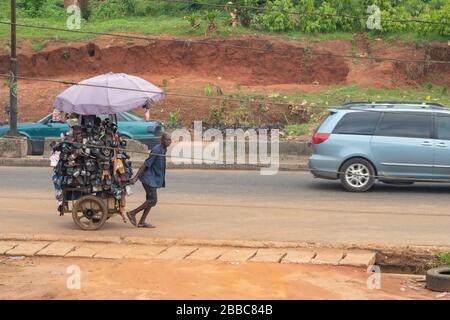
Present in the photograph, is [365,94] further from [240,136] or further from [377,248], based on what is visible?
[377,248]

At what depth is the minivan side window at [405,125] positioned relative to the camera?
1780 cm

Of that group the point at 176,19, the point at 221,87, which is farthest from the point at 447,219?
the point at 176,19

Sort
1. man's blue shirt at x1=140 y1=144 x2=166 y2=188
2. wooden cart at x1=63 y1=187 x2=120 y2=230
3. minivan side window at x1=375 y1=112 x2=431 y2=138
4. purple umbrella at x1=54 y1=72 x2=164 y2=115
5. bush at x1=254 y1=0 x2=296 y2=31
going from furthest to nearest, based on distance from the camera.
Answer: bush at x1=254 y1=0 x2=296 y2=31 → minivan side window at x1=375 y1=112 x2=431 y2=138 → man's blue shirt at x1=140 y1=144 x2=166 y2=188 → wooden cart at x1=63 y1=187 x2=120 y2=230 → purple umbrella at x1=54 y1=72 x2=164 y2=115

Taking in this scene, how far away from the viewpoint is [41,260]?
1202 centimetres

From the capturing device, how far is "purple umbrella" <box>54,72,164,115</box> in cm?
1341

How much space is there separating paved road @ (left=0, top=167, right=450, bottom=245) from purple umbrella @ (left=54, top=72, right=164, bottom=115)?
1.94 metres

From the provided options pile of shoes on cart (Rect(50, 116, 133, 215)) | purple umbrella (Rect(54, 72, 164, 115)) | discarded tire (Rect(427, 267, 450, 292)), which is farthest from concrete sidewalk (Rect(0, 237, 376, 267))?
purple umbrella (Rect(54, 72, 164, 115))

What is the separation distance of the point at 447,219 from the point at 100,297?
23.7 feet

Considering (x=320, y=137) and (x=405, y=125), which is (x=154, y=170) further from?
(x=405, y=125)

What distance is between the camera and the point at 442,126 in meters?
17.7

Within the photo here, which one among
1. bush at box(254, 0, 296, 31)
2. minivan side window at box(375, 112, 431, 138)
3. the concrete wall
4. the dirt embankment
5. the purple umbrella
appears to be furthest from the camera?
bush at box(254, 0, 296, 31)

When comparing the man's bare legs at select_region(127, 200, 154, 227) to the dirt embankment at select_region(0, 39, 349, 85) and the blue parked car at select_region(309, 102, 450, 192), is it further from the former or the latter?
the dirt embankment at select_region(0, 39, 349, 85)

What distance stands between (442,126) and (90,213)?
7.66 meters

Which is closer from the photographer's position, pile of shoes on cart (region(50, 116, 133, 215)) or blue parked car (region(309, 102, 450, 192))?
pile of shoes on cart (region(50, 116, 133, 215))
